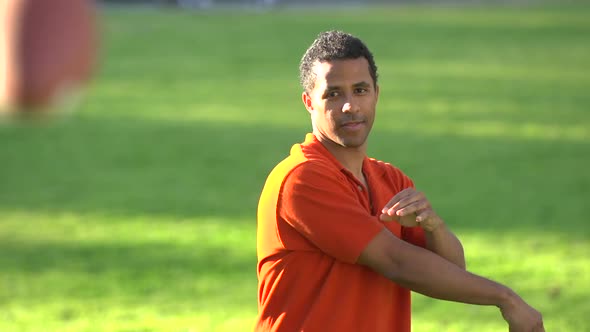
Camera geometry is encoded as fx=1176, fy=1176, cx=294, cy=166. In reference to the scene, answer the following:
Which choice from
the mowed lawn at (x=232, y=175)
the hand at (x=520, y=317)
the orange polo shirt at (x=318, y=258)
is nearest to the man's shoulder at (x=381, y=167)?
the orange polo shirt at (x=318, y=258)

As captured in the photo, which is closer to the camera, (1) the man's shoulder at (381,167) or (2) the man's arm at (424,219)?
(2) the man's arm at (424,219)

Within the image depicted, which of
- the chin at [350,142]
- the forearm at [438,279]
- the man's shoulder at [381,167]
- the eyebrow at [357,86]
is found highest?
the eyebrow at [357,86]

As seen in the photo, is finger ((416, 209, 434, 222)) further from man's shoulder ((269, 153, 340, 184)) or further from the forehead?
the forehead

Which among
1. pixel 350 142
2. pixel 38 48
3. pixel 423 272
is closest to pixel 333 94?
pixel 350 142

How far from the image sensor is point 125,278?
7.44m

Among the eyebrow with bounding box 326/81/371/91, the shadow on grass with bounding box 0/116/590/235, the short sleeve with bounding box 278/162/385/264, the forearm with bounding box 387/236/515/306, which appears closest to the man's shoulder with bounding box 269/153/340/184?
the short sleeve with bounding box 278/162/385/264

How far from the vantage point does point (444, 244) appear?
3.44 meters

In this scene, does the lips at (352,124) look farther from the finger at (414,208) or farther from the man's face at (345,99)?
the finger at (414,208)

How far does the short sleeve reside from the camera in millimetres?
3301

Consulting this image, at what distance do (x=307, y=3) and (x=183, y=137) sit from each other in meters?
26.3

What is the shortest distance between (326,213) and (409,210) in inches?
10.1

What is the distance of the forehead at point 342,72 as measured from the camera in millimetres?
3455

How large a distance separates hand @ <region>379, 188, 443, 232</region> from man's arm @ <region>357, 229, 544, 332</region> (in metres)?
0.07

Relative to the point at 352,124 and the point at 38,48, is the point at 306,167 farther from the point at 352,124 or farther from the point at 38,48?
the point at 38,48
